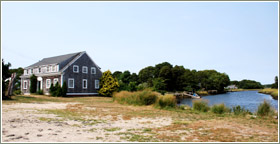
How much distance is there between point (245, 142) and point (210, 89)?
279ft

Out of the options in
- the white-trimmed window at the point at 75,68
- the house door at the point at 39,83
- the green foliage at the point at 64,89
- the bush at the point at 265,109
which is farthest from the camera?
the house door at the point at 39,83

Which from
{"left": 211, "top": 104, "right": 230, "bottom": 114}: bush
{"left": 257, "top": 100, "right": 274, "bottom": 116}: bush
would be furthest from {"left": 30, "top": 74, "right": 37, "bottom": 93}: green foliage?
{"left": 257, "top": 100, "right": 274, "bottom": 116}: bush

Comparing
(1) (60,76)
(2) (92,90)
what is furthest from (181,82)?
(1) (60,76)

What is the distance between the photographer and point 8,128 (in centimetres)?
658

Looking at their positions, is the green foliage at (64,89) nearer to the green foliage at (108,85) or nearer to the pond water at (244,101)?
the green foliage at (108,85)

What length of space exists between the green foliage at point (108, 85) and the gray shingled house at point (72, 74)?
1.38 m

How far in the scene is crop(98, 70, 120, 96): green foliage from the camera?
113 ft

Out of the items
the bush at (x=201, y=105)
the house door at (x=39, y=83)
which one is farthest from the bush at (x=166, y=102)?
the house door at (x=39, y=83)

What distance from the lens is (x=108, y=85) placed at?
34750 mm

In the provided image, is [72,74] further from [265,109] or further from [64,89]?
[265,109]

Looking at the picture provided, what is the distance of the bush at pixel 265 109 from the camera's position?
1220 cm

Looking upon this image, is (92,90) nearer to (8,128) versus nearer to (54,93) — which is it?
(54,93)

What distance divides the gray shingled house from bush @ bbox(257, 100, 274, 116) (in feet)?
83.1

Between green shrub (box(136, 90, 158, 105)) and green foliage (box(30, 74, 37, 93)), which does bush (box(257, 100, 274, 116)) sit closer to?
green shrub (box(136, 90, 158, 105))
